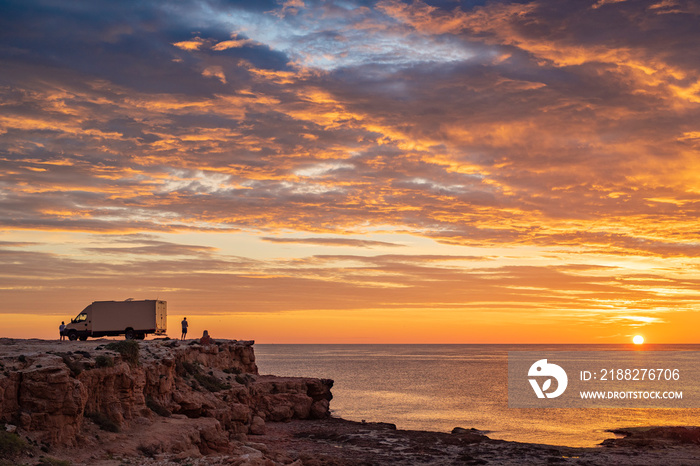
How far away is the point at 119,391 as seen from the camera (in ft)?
94.8

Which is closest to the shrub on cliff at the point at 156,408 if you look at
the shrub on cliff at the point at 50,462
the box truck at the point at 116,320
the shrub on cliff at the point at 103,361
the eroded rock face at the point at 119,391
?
the eroded rock face at the point at 119,391

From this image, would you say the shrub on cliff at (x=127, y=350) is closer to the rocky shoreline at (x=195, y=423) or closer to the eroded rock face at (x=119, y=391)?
the rocky shoreline at (x=195, y=423)

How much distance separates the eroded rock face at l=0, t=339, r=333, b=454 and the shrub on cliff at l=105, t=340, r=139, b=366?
1.32 feet

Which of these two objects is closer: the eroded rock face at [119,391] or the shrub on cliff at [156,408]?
the eroded rock face at [119,391]

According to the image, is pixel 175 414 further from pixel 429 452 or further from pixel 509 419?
pixel 509 419

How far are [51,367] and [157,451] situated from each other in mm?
5787

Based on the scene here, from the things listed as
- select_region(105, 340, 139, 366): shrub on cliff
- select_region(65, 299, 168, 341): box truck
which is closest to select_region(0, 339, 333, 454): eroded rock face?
select_region(105, 340, 139, 366): shrub on cliff

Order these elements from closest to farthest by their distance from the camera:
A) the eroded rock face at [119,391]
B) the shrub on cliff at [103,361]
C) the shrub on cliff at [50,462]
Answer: the shrub on cliff at [50,462] → the eroded rock face at [119,391] → the shrub on cliff at [103,361]

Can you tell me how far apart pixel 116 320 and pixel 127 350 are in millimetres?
23235

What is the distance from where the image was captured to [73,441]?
23.7 metres

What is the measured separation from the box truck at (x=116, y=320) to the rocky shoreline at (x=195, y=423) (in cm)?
532

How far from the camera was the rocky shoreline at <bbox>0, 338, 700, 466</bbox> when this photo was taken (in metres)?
23.2

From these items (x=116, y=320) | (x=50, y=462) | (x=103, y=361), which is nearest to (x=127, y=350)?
(x=103, y=361)

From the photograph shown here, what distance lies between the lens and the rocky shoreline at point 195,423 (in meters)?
23.2
